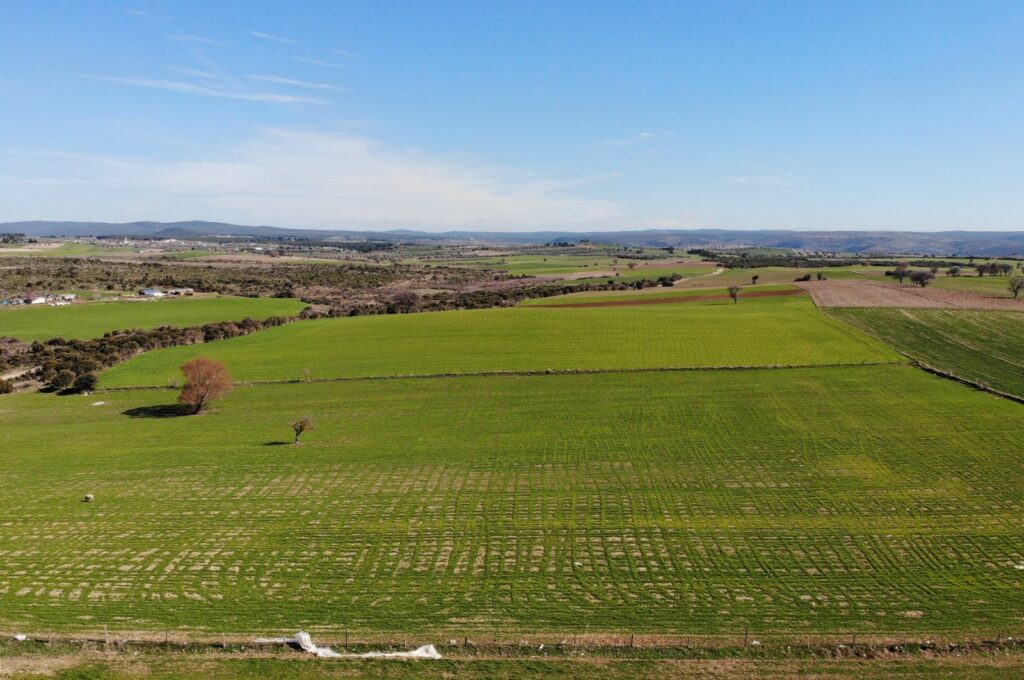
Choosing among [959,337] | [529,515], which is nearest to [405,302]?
[959,337]

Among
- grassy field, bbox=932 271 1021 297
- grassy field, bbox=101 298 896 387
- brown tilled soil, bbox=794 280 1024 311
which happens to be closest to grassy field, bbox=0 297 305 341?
grassy field, bbox=101 298 896 387

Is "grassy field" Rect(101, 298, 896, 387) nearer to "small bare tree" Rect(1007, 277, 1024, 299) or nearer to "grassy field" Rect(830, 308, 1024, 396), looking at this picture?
"grassy field" Rect(830, 308, 1024, 396)

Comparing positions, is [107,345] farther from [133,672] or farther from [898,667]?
[898,667]

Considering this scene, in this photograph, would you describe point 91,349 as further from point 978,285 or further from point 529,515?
point 978,285

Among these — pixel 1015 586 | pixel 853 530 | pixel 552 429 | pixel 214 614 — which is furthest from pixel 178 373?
pixel 1015 586

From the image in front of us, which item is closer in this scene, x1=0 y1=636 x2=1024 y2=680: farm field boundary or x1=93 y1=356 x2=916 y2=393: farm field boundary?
x1=0 y1=636 x2=1024 y2=680: farm field boundary
